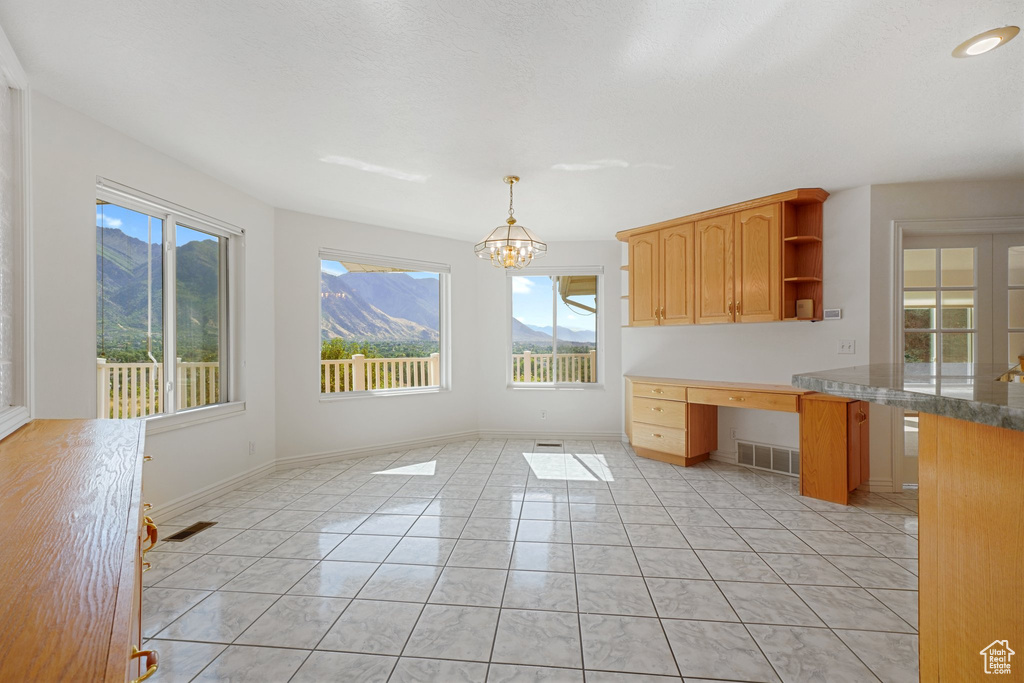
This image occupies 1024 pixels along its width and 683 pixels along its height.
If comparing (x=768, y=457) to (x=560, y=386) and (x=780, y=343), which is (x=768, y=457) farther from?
(x=560, y=386)

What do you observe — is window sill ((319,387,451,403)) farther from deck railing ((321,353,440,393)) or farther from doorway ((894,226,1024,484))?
doorway ((894,226,1024,484))

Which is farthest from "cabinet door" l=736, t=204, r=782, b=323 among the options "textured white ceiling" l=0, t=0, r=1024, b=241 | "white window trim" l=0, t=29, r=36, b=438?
"white window trim" l=0, t=29, r=36, b=438

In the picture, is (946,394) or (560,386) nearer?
(946,394)

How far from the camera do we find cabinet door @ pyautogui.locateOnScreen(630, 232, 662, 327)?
184 inches

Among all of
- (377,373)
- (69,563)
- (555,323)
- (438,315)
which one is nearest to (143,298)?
(377,373)

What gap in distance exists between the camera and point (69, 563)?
645 millimetres

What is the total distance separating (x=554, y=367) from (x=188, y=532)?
3911mm

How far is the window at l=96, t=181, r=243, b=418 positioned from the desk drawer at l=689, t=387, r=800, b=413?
4.13 metres

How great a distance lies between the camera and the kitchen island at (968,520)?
0.86 metres

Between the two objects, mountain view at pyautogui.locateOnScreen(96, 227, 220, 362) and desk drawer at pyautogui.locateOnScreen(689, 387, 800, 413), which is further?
desk drawer at pyautogui.locateOnScreen(689, 387, 800, 413)

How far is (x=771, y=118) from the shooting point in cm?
250

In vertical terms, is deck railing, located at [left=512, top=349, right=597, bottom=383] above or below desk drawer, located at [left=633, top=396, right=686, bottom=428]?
above

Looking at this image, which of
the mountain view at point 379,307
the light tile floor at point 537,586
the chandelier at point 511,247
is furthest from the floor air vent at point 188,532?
the chandelier at point 511,247

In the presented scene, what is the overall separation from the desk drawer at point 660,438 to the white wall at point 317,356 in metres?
2.05
